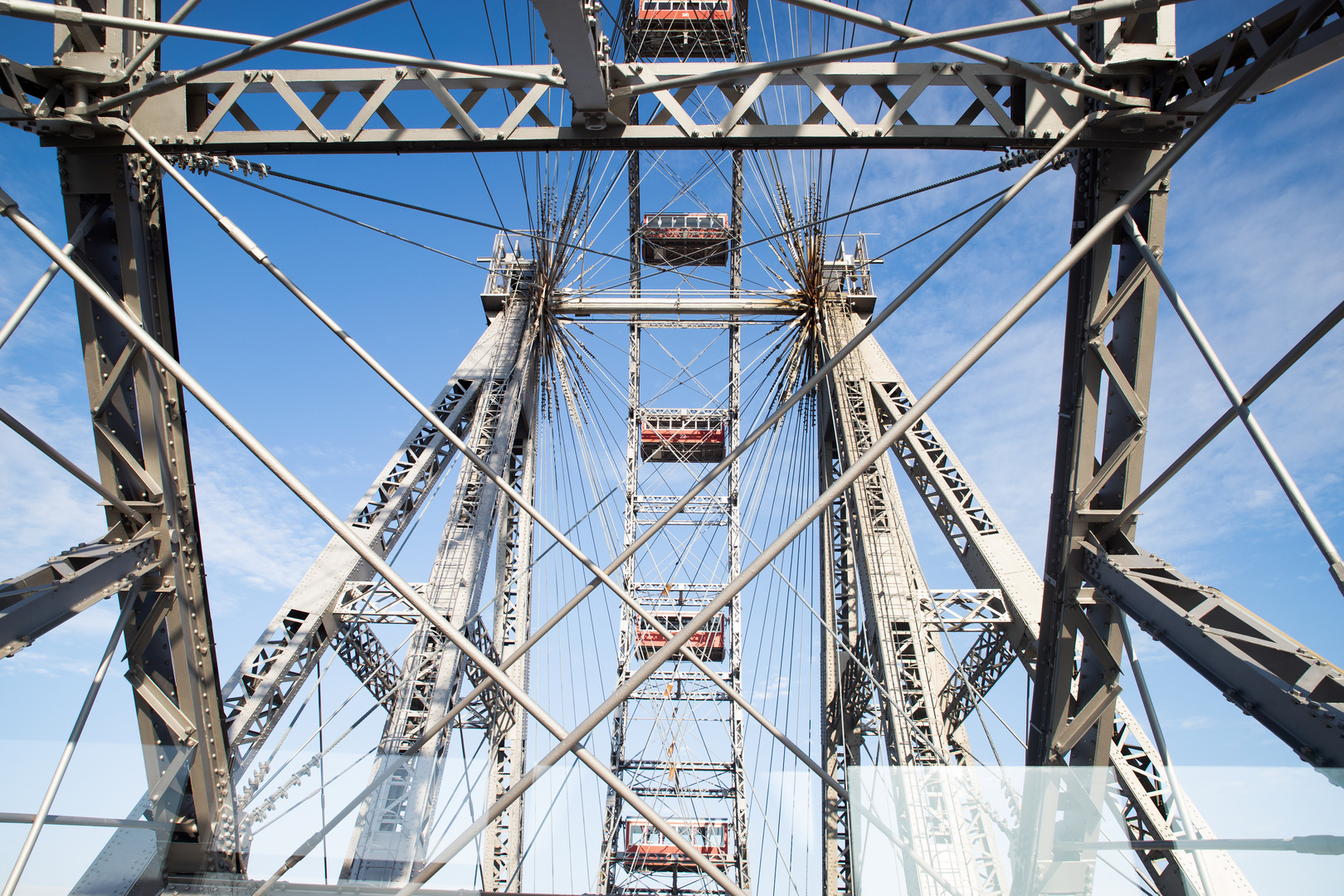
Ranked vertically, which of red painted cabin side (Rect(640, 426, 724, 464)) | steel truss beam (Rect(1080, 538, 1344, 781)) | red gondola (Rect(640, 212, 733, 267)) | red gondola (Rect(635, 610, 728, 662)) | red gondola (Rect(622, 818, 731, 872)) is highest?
red gondola (Rect(640, 212, 733, 267))

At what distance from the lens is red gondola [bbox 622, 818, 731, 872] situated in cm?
2009

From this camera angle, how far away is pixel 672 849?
2081 centimetres

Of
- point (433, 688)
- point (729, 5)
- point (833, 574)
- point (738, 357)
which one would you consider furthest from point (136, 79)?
point (729, 5)

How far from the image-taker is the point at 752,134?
5.27 meters

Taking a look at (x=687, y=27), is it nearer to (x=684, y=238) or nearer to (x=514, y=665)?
(x=684, y=238)

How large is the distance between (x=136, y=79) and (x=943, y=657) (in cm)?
890

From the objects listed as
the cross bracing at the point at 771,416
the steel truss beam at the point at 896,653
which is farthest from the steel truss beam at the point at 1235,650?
the steel truss beam at the point at 896,653

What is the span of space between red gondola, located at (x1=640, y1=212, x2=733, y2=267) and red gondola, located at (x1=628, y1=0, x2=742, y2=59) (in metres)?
3.74

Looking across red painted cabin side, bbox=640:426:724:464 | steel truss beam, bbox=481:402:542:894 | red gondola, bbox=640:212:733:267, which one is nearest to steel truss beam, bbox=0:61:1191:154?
steel truss beam, bbox=481:402:542:894

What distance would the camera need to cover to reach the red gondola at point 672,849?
65.9ft

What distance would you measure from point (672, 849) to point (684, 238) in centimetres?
1539

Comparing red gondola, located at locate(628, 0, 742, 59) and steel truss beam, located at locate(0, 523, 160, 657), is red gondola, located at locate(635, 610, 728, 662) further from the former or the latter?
steel truss beam, located at locate(0, 523, 160, 657)

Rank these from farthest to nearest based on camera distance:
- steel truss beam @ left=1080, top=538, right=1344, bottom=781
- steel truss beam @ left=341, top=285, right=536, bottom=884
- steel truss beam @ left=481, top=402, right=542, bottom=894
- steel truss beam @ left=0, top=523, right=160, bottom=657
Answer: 1. steel truss beam @ left=481, top=402, right=542, bottom=894
2. steel truss beam @ left=341, top=285, right=536, bottom=884
3. steel truss beam @ left=0, top=523, right=160, bottom=657
4. steel truss beam @ left=1080, top=538, right=1344, bottom=781

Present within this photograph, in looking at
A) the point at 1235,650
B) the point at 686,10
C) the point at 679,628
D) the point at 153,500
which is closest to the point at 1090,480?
the point at 1235,650
